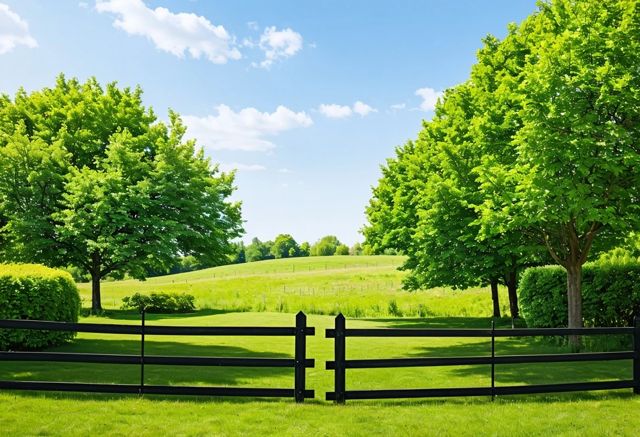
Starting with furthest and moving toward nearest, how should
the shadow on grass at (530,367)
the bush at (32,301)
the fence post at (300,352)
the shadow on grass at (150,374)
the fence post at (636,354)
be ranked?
the bush at (32,301) < the shadow on grass at (530,367) < the shadow on grass at (150,374) < the fence post at (636,354) < the fence post at (300,352)

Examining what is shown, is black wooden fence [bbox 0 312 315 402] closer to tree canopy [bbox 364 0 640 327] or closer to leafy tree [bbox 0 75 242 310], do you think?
tree canopy [bbox 364 0 640 327]

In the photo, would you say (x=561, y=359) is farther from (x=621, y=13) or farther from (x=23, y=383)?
(x=621, y=13)

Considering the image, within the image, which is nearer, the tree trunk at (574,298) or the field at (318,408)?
the field at (318,408)

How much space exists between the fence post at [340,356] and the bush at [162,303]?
122ft

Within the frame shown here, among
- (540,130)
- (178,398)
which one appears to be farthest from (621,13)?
(178,398)

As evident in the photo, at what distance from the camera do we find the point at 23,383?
38.9 ft

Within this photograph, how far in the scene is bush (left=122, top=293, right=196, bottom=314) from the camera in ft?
153

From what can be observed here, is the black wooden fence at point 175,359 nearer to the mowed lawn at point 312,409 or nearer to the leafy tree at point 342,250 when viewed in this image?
the mowed lawn at point 312,409

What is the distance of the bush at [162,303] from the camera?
153 feet

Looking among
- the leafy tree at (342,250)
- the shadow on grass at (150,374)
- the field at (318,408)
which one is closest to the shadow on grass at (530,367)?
the field at (318,408)

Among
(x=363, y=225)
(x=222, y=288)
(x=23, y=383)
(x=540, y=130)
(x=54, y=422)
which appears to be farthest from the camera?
(x=222, y=288)

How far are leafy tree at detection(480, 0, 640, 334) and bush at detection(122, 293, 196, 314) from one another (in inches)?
1265

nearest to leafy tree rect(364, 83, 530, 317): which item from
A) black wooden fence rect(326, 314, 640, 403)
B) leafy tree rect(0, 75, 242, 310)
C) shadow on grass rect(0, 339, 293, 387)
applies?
black wooden fence rect(326, 314, 640, 403)

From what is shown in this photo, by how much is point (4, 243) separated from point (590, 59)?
121 ft
